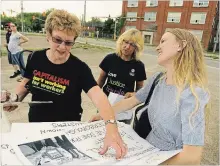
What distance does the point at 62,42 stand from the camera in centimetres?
150

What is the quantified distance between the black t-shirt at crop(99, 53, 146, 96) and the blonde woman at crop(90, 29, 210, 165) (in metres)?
1.09

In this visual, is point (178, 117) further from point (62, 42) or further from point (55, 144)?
point (62, 42)

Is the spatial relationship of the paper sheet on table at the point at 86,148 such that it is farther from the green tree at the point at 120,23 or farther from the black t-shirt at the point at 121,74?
the green tree at the point at 120,23

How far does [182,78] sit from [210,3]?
1232 inches

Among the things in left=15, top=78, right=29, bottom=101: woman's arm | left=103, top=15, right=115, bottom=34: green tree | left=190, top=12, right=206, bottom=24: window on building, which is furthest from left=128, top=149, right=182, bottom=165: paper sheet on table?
left=103, top=15, right=115, bottom=34: green tree

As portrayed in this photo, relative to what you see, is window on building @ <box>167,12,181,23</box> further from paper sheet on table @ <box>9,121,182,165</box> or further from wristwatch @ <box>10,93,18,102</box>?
paper sheet on table @ <box>9,121,182,165</box>

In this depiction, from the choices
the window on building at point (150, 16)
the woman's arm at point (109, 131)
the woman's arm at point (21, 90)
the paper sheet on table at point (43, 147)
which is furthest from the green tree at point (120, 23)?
the paper sheet on table at point (43, 147)

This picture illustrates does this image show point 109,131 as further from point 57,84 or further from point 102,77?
point 102,77

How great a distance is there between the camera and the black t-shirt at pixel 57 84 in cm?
156

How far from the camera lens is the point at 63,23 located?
1.47 metres

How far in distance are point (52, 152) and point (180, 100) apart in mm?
675

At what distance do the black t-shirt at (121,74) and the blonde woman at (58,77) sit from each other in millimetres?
903

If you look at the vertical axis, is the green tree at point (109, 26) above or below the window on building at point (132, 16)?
below

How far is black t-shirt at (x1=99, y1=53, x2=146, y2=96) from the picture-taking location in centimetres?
250
